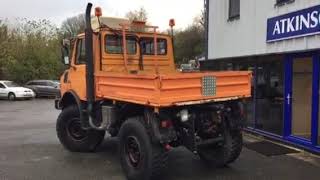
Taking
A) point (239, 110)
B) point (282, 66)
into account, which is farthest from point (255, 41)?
point (239, 110)

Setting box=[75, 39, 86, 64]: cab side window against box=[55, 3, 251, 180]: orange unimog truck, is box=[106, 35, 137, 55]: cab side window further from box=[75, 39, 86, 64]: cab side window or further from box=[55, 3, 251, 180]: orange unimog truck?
box=[75, 39, 86, 64]: cab side window

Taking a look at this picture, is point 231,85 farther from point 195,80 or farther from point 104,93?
point 104,93

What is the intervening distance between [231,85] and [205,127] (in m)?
0.91

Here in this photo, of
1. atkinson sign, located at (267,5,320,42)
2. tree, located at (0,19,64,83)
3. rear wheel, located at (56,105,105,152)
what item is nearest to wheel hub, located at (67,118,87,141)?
rear wheel, located at (56,105,105,152)

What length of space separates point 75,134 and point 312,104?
5.29 metres

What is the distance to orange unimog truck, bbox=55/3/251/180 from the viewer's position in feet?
24.8

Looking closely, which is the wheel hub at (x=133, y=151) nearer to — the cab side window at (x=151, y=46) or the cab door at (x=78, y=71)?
the cab door at (x=78, y=71)

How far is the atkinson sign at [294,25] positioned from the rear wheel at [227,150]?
9.71 ft

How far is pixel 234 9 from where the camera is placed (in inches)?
552

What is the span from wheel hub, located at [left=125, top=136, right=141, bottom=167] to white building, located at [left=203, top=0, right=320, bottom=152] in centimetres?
427

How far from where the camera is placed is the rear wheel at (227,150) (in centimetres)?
872

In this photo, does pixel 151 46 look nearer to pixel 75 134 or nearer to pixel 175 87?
pixel 75 134

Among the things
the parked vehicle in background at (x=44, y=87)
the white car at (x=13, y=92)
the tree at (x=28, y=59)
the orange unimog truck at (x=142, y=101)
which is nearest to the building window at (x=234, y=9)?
the orange unimog truck at (x=142, y=101)

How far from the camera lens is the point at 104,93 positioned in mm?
9070
